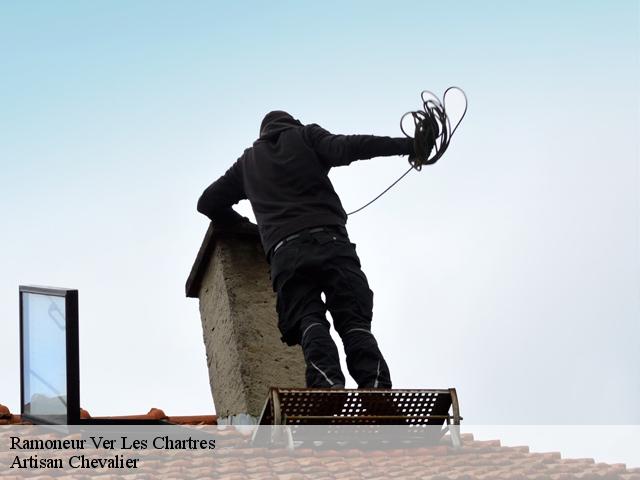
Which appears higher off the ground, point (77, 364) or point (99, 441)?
point (77, 364)

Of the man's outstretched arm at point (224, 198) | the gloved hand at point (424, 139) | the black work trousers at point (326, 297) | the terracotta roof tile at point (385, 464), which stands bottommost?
the terracotta roof tile at point (385, 464)

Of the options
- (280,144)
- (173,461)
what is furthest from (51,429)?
(280,144)

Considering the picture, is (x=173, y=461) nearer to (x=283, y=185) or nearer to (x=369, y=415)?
(x=369, y=415)

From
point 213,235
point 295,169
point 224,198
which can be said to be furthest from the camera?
point 213,235

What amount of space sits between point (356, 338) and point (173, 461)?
1.19 meters

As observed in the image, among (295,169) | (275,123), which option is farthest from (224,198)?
(295,169)

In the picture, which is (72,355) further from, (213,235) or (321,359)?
(213,235)

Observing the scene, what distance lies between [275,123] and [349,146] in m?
0.64

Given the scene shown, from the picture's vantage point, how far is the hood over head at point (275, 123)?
6.82 meters

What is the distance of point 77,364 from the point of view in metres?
5.76

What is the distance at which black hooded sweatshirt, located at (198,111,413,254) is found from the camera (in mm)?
6355

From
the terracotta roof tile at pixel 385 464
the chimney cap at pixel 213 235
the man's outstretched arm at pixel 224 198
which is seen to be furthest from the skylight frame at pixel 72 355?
the chimney cap at pixel 213 235

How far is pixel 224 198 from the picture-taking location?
717 cm

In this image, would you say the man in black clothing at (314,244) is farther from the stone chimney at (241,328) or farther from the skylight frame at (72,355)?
the skylight frame at (72,355)
